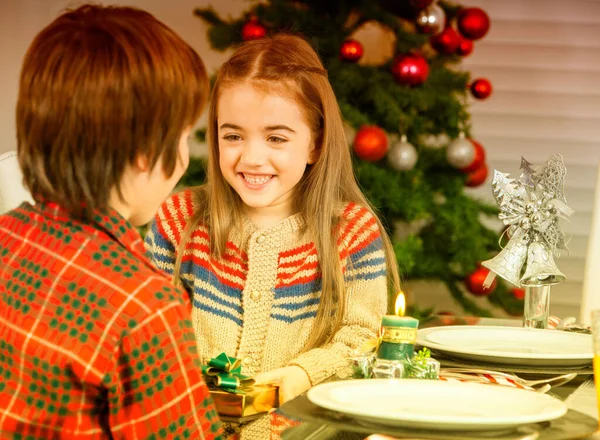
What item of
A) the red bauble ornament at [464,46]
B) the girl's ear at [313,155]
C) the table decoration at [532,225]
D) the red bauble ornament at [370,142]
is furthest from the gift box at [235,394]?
the red bauble ornament at [464,46]

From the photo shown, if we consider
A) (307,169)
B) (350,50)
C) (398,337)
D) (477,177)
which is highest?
(350,50)

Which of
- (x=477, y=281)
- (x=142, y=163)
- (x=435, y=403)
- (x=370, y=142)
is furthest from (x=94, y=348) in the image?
(x=477, y=281)

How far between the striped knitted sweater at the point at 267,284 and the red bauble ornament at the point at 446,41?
1429 millimetres

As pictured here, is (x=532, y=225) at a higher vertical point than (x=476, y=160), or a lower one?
lower

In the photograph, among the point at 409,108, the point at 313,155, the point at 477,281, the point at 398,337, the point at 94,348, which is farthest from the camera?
the point at 477,281

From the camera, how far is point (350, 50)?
9.51ft

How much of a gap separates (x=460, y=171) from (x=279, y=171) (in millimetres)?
1628

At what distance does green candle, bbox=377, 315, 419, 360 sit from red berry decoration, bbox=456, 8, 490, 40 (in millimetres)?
2217

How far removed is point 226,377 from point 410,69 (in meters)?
2.00

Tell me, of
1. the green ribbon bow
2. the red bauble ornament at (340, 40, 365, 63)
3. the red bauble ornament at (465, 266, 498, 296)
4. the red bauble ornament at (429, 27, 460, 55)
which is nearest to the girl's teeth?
the green ribbon bow

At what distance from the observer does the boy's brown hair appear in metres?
0.86

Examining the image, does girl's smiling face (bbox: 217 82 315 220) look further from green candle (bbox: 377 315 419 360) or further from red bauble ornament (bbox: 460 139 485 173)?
red bauble ornament (bbox: 460 139 485 173)

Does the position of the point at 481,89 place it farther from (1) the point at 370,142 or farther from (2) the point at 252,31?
(2) the point at 252,31

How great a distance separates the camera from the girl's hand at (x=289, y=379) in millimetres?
1355
